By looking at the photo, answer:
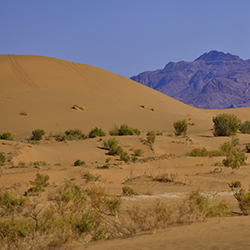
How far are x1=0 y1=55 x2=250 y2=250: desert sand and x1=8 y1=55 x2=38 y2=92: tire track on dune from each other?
166 millimetres

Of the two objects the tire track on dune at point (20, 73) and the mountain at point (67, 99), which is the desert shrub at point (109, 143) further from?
the tire track on dune at point (20, 73)

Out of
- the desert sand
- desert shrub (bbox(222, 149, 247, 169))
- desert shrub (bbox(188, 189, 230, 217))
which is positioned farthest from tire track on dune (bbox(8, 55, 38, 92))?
desert shrub (bbox(188, 189, 230, 217))

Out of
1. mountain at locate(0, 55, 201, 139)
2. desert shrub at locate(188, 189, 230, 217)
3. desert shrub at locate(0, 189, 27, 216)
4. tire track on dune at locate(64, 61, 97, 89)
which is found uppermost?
tire track on dune at locate(64, 61, 97, 89)

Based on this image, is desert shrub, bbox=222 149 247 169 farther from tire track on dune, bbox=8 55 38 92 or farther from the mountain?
tire track on dune, bbox=8 55 38 92

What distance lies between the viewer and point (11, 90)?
52.5m

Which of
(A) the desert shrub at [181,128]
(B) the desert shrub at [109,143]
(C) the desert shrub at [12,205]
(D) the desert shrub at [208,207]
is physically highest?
(A) the desert shrub at [181,128]

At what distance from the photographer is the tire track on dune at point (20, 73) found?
55.8 meters

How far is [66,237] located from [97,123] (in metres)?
36.5

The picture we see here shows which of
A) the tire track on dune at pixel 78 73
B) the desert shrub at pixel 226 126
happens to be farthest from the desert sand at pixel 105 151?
the desert shrub at pixel 226 126

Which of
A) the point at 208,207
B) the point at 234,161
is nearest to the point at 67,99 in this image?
the point at 234,161

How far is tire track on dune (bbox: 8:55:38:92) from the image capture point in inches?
2198

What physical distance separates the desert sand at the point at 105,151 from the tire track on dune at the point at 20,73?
17 centimetres

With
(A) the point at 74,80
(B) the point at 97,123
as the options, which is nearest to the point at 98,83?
(A) the point at 74,80

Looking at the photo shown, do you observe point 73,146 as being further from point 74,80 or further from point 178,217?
point 74,80
